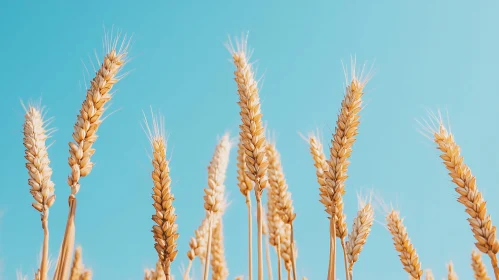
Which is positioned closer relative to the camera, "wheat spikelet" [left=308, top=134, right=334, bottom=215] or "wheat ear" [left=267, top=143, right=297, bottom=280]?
"wheat spikelet" [left=308, top=134, right=334, bottom=215]

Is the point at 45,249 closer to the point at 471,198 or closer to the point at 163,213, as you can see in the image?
the point at 163,213

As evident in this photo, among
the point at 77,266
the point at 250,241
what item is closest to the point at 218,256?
the point at 77,266

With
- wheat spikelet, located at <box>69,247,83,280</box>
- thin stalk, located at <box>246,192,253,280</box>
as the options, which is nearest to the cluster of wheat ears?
thin stalk, located at <box>246,192,253,280</box>

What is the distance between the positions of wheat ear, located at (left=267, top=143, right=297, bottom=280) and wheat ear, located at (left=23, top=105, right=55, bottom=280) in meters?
1.59

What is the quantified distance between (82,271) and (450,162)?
136 inches

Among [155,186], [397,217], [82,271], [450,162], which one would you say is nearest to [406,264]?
[397,217]

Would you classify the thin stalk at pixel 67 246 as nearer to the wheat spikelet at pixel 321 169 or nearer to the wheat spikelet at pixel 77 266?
the wheat spikelet at pixel 321 169

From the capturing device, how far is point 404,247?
369cm

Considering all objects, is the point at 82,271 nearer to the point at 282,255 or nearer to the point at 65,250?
the point at 282,255

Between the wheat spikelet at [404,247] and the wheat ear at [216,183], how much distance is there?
4.14ft

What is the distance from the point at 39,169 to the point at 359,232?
200 cm

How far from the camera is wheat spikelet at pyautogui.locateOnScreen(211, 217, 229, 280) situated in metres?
5.15

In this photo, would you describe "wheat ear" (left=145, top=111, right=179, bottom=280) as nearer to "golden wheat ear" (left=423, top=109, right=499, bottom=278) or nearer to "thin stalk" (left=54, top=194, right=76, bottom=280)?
"thin stalk" (left=54, top=194, right=76, bottom=280)

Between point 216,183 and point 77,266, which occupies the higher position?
point 216,183
